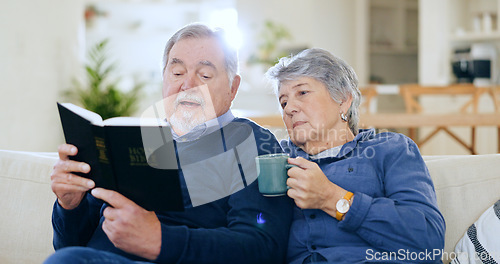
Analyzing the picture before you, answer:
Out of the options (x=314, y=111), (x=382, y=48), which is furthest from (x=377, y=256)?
(x=382, y=48)

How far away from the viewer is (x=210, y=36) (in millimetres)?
1509

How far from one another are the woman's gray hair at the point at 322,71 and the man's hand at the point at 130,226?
2.09ft

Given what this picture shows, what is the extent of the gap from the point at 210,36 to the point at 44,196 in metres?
0.84

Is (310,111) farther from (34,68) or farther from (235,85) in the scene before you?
(34,68)

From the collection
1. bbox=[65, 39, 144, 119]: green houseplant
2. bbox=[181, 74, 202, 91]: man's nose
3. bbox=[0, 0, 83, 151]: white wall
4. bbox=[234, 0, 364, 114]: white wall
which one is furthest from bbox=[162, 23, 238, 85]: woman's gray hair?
bbox=[234, 0, 364, 114]: white wall

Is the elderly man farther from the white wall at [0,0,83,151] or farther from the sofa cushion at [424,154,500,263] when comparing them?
the white wall at [0,0,83,151]

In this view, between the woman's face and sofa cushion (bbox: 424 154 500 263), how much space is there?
0.42 m

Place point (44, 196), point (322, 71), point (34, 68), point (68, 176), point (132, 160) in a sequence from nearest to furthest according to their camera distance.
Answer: point (132, 160)
point (68, 176)
point (322, 71)
point (44, 196)
point (34, 68)

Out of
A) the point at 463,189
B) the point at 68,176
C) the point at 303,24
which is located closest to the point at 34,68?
the point at 68,176

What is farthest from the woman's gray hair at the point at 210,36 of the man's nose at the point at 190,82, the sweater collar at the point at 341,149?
the sweater collar at the point at 341,149

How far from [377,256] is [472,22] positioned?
212 inches

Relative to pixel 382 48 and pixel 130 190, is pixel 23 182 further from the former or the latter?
pixel 382 48

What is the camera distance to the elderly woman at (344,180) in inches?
48.3

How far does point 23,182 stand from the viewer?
170cm
